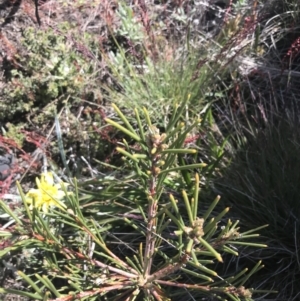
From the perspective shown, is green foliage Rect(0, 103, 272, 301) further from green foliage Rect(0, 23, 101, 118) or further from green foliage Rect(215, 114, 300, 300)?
green foliage Rect(0, 23, 101, 118)

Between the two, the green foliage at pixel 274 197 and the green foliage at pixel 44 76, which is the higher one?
the green foliage at pixel 44 76

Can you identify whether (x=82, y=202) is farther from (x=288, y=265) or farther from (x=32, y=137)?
(x=288, y=265)

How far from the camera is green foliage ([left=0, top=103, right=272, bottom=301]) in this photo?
1066 millimetres

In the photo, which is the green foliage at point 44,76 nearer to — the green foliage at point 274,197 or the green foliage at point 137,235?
the green foliage at point 137,235

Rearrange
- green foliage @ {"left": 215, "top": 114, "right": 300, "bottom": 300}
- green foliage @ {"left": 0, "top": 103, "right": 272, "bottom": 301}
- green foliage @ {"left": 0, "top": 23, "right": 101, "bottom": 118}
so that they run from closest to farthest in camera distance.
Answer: green foliage @ {"left": 0, "top": 103, "right": 272, "bottom": 301}
green foliage @ {"left": 215, "top": 114, "right": 300, "bottom": 300}
green foliage @ {"left": 0, "top": 23, "right": 101, "bottom": 118}

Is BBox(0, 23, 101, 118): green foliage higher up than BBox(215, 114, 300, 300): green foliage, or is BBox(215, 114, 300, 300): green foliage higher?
BBox(0, 23, 101, 118): green foliage

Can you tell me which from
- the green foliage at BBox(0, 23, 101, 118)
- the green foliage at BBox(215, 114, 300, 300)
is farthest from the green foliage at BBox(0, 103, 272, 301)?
the green foliage at BBox(0, 23, 101, 118)

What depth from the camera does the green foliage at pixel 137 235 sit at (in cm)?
107

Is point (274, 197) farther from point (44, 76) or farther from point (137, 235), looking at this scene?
point (44, 76)

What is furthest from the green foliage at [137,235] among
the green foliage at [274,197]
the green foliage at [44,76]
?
the green foliage at [44,76]

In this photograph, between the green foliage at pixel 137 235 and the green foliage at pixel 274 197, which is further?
the green foliage at pixel 274 197

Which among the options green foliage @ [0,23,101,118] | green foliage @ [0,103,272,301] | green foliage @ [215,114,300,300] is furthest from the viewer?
green foliage @ [0,23,101,118]

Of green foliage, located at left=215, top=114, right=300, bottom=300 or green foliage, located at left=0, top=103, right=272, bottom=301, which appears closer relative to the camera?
green foliage, located at left=0, top=103, right=272, bottom=301

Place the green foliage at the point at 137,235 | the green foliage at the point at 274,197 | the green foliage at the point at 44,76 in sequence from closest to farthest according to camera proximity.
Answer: the green foliage at the point at 137,235
the green foliage at the point at 274,197
the green foliage at the point at 44,76
